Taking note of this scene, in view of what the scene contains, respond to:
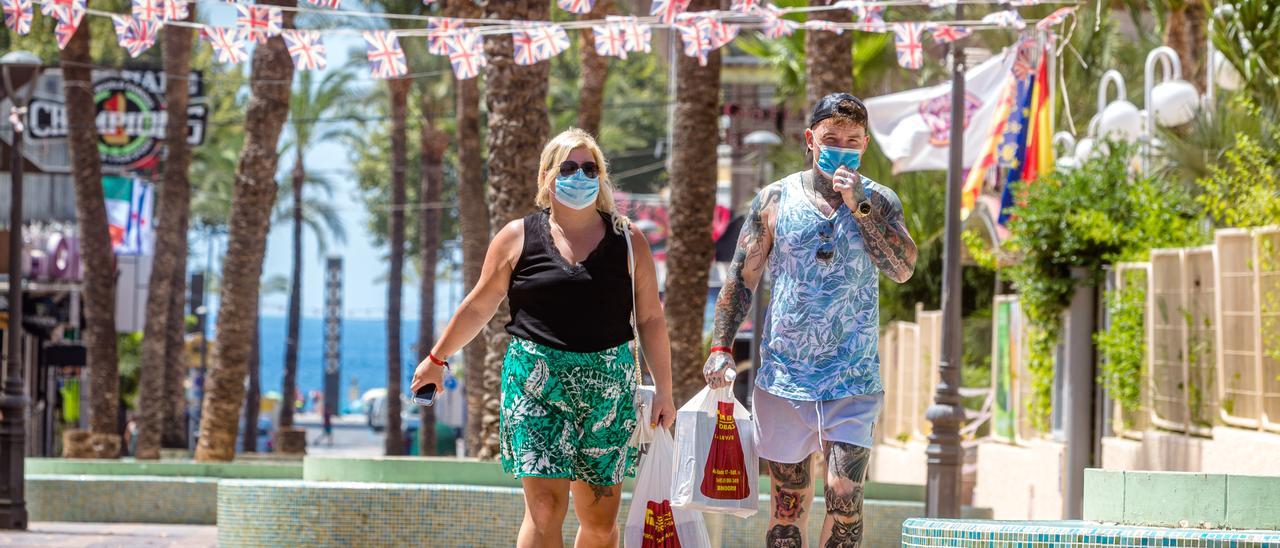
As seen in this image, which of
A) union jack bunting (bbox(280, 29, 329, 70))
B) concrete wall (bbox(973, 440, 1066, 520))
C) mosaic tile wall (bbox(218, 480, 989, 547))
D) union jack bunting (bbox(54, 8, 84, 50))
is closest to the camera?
mosaic tile wall (bbox(218, 480, 989, 547))

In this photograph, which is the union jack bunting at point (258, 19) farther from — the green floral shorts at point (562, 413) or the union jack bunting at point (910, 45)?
the green floral shorts at point (562, 413)

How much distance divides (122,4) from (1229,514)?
81.8ft

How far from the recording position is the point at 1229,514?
231 inches

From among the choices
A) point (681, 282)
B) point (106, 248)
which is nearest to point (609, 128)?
point (106, 248)

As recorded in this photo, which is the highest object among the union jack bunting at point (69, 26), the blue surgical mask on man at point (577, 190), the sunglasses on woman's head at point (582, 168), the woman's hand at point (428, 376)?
the union jack bunting at point (69, 26)

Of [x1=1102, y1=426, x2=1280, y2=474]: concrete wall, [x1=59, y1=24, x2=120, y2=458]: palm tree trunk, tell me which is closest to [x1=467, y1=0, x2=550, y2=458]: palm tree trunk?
[x1=1102, y1=426, x2=1280, y2=474]: concrete wall

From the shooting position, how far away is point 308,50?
11.2m

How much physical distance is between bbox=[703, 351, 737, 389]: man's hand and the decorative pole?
5365 mm

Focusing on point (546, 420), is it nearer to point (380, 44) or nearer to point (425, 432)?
point (380, 44)

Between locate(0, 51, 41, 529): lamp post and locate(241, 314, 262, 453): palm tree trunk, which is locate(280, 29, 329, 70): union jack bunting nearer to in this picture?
locate(0, 51, 41, 529): lamp post

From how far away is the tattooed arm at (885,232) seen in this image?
587 centimetres

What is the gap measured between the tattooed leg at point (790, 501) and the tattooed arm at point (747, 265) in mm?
470

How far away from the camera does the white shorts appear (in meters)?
5.90

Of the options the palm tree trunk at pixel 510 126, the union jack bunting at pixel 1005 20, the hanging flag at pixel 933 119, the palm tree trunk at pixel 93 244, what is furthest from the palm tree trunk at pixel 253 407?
the union jack bunting at pixel 1005 20
